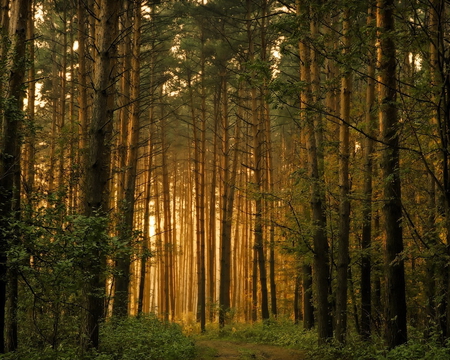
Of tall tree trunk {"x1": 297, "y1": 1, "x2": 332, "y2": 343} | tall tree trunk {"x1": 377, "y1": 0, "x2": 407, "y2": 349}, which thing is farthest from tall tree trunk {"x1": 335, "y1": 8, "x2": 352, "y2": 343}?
tall tree trunk {"x1": 377, "y1": 0, "x2": 407, "y2": 349}

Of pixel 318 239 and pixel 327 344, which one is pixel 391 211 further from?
pixel 327 344

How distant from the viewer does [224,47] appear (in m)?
19.2

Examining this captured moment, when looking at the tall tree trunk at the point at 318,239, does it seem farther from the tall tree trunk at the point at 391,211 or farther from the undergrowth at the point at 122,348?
the undergrowth at the point at 122,348

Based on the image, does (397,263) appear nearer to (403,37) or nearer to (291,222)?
(403,37)

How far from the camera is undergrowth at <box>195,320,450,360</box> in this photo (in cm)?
641

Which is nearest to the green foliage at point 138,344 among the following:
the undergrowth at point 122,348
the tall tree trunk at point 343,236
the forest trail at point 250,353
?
the undergrowth at point 122,348

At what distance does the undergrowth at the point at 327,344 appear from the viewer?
6406 millimetres

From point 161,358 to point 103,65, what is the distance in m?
6.37

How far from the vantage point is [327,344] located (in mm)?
9945

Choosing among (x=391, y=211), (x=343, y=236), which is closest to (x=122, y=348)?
(x=343, y=236)

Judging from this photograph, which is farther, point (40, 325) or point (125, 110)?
point (125, 110)

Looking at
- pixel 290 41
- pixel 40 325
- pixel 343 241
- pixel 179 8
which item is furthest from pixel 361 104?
pixel 40 325

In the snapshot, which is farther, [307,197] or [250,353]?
[250,353]

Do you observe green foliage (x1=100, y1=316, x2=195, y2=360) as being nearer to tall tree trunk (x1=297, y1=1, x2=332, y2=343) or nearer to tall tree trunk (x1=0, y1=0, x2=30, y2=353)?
tall tree trunk (x1=0, y1=0, x2=30, y2=353)
